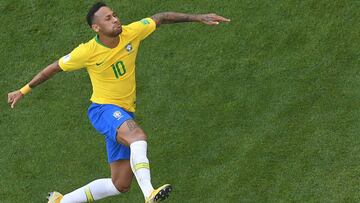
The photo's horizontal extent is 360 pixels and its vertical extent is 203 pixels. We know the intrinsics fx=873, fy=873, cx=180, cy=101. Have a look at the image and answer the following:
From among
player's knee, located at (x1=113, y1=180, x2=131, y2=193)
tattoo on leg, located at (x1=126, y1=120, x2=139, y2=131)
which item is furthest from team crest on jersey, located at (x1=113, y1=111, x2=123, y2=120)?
player's knee, located at (x1=113, y1=180, x2=131, y2=193)

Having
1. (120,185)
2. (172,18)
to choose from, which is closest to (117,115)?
(120,185)

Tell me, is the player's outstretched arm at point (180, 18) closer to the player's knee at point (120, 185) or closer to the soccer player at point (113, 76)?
the soccer player at point (113, 76)

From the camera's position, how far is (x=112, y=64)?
10.2m


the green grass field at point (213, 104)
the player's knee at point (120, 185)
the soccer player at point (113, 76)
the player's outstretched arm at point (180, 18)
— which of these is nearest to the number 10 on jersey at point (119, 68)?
the soccer player at point (113, 76)

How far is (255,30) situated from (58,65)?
3.98 meters

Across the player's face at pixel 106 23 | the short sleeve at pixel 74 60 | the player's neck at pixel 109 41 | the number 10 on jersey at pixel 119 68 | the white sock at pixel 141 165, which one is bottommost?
the white sock at pixel 141 165

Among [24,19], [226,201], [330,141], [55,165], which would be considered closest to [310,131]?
[330,141]

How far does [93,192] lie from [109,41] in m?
1.95

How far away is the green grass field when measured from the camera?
36.9 ft

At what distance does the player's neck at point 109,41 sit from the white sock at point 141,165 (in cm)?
129

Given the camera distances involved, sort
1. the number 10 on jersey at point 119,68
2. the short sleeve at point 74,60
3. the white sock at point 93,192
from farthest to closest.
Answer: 1. the white sock at point 93,192
2. the number 10 on jersey at point 119,68
3. the short sleeve at point 74,60

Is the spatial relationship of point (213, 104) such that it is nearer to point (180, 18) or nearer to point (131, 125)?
point (180, 18)

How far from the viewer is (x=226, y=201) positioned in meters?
11.0

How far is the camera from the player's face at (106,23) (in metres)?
9.95
